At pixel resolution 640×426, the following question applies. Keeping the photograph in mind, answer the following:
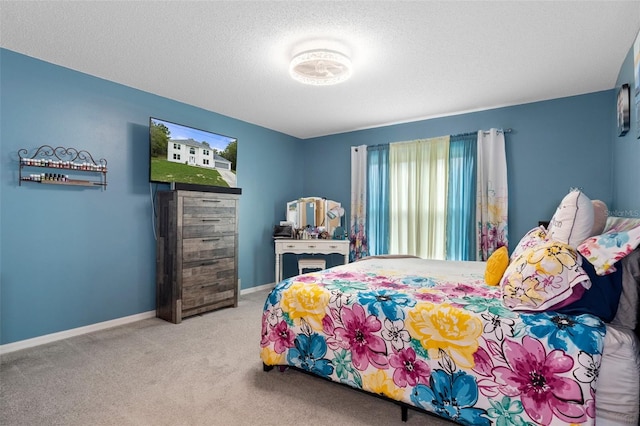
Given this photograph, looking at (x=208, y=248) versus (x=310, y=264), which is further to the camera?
(x=310, y=264)

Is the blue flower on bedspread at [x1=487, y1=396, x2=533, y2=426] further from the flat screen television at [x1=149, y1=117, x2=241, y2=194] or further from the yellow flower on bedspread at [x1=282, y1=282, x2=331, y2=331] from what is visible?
the flat screen television at [x1=149, y1=117, x2=241, y2=194]

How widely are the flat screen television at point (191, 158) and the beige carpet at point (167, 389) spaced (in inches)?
66.1

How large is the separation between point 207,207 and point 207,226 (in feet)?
0.71

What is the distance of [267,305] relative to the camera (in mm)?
2395

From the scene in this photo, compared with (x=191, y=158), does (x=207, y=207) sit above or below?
below

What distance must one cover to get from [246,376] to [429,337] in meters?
1.34

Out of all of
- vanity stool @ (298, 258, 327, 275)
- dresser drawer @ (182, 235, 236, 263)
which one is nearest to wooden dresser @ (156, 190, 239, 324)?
dresser drawer @ (182, 235, 236, 263)

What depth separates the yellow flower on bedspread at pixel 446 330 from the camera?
163 cm

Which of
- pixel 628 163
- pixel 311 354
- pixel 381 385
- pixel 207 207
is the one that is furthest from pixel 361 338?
pixel 628 163

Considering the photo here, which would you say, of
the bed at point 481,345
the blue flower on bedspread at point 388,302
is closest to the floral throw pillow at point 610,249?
the bed at point 481,345

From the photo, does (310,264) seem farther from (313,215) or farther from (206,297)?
(206,297)

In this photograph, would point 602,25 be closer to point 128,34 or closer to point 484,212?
point 484,212

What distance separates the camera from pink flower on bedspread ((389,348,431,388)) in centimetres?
174

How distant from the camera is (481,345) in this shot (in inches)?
62.8
